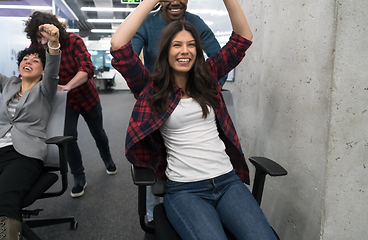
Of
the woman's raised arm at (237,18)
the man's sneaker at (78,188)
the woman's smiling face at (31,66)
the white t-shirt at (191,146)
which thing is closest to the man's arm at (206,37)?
the woman's raised arm at (237,18)

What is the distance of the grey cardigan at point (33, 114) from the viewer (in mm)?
1492

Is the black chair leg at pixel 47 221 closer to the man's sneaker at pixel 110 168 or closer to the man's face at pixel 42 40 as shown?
the man's sneaker at pixel 110 168

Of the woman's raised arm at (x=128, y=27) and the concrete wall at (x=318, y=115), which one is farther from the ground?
the woman's raised arm at (x=128, y=27)

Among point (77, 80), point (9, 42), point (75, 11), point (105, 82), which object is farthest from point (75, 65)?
point (105, 82)

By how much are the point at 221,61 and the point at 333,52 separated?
52cm

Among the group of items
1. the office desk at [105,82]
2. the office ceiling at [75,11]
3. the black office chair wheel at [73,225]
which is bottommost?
the black office chair wheel at [73,225]

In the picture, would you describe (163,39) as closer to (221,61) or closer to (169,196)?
(221,61)

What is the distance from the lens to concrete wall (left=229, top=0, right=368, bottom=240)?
3.42 feet

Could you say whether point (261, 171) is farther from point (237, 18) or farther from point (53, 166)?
point (53, 166)

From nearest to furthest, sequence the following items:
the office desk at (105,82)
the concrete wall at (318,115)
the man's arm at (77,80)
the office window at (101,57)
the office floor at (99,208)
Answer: the concrete wall at (318,115) < the office floor at (99,208) < the man's arm at (77,80) < the office desk at (105,82) < the office window at (101,57)

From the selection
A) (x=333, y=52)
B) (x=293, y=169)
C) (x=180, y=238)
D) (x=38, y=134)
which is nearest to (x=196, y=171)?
(x=180, y=238)

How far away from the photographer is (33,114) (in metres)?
1.56

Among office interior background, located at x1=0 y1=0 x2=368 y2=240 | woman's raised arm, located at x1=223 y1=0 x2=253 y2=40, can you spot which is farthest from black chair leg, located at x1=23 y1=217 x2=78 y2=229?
woman's raised arm, located at x1=223 y1=0 x2=253 y2=40

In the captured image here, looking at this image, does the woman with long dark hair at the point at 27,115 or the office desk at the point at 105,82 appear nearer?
the woman with long dark hair at the point at 27,115
